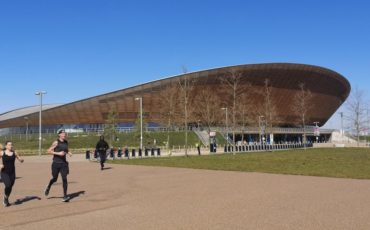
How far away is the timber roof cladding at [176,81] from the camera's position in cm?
8200

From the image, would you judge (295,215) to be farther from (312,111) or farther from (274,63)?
(312,111)

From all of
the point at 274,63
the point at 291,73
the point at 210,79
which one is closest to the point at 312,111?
the point at 291,73

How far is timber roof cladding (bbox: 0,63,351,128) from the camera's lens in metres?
82.0

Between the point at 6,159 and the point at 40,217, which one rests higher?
the point at 6,159

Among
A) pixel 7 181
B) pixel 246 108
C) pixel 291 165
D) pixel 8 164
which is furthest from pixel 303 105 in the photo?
pixel 7 181

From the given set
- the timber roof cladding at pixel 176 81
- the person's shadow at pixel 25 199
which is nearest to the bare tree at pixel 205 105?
the timber roof cladding at pixel 176 81

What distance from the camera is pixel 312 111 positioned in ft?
347

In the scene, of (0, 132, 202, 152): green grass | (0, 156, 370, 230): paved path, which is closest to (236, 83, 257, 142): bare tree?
(0, 132, 202, 152): green grass

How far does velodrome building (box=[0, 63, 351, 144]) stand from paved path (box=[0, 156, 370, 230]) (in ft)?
213

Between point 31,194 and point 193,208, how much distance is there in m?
5.19

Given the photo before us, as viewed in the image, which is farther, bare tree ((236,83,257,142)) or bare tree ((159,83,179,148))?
bare tree ((159,83,179,148))

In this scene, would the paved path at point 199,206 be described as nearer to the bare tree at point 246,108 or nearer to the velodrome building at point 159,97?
the bare tree at point 246,108

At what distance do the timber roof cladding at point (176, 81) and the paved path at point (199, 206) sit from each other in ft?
215

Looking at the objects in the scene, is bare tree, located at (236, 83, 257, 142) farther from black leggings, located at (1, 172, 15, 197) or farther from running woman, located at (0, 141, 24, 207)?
black leggings, located at (1, 172, 15, 197)
